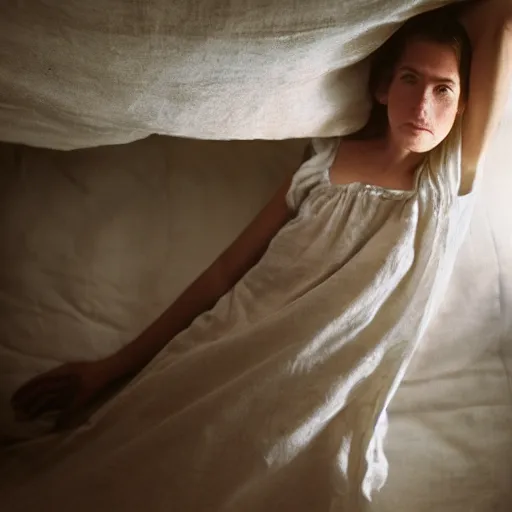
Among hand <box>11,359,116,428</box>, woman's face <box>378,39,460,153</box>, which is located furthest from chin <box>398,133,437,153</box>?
hand <box>11,359,116,428</box>

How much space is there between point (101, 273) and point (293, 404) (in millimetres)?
370

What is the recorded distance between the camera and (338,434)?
0.73 m

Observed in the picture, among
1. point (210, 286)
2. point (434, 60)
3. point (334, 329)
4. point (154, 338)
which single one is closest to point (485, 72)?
point (434, 60)

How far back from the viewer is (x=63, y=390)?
86 centimetres

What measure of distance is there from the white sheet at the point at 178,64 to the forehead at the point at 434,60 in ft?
0.23

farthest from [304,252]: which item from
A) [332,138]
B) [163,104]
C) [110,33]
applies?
[110,33]

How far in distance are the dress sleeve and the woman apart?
3 cm

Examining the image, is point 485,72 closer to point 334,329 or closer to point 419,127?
point 419,127

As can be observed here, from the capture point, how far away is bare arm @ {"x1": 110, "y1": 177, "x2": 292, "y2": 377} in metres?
0.89

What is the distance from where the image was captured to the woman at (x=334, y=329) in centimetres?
72

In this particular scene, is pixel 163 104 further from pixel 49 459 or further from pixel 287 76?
pixel 49 459

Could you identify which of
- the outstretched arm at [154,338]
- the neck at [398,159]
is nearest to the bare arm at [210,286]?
the outstretched arm at [154,338]

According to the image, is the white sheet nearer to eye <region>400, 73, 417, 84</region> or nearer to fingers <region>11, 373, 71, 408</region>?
eye <region>400, 73, 417, 84</region>

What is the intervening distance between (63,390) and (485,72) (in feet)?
2.33
